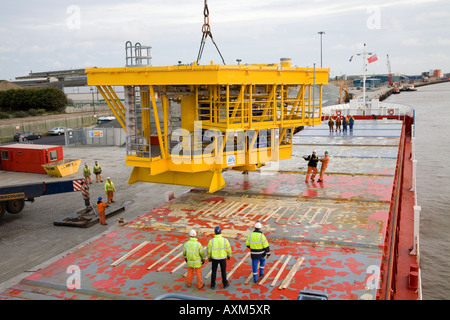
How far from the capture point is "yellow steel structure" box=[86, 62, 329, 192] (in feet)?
38.3

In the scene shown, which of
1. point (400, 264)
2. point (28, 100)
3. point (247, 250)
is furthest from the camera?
point (28, 100)

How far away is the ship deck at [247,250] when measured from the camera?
7.65 metres

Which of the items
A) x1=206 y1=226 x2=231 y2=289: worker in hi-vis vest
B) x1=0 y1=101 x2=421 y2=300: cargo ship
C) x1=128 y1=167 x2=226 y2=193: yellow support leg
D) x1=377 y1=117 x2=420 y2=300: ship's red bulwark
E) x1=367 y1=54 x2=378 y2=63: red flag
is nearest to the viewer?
x1=0 y1=101 x2=421 y2=300: cargo ship

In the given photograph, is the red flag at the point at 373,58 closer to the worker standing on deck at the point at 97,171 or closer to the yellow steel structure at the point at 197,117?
the worker standing on deck at the point at 97,171

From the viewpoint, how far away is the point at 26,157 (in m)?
23.9

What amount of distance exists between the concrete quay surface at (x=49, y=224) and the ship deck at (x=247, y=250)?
1389 mm

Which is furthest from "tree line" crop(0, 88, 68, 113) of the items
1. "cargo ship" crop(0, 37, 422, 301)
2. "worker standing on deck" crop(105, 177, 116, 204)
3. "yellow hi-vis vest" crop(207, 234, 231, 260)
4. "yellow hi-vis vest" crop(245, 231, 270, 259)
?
"yellow hi-vis vest" crop(245, 231, 270, 259)

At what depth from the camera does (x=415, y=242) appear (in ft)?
38.4

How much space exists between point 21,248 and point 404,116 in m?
33.3

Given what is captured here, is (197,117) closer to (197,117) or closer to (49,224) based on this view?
(197,117)

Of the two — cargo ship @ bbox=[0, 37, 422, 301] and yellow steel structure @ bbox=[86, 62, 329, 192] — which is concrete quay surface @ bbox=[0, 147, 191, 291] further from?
yellow steel structure @ bbox=[86, 62, 329, 192]

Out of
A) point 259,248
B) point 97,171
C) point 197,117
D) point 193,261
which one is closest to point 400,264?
point 259,248

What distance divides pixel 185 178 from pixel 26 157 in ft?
48.6
